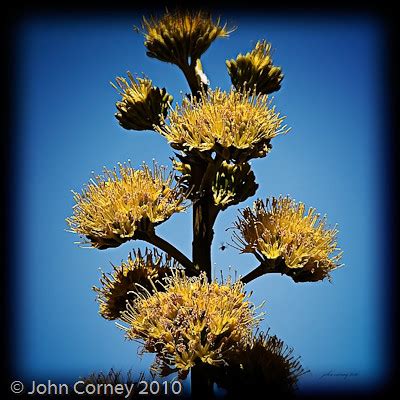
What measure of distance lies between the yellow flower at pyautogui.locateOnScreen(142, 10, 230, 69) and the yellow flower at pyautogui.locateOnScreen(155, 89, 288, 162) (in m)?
0.23

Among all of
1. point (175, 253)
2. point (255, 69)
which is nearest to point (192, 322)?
point (175, 253)

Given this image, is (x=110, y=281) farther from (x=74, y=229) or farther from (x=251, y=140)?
(x=251, y=140)

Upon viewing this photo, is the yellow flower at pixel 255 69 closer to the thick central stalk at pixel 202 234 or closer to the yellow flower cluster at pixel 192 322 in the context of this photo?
the thick central stalk at pixel 202 234

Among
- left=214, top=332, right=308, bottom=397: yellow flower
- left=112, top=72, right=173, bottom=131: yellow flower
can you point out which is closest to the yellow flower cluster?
left=214, top=332, right=308, bottom=397: yellow flower

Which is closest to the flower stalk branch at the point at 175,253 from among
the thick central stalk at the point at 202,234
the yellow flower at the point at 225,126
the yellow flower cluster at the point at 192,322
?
the thick central stalk at the point at 202,234

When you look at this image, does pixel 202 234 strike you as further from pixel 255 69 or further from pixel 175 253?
pixel 255 69

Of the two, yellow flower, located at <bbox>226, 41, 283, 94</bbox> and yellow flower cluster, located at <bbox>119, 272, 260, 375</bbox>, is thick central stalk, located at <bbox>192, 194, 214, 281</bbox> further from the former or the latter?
yellow flower, located at <bbox>226, 41, 283, 94</bbox>

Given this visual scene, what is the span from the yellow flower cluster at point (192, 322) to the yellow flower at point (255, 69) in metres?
0.77

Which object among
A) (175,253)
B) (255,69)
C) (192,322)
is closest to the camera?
(192,322)

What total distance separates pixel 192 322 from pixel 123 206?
45 centimetres

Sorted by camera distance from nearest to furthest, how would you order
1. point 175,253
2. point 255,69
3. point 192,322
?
point 192,322
point 175,253
point 255,69

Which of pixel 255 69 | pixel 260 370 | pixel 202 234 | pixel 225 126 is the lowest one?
pixel 260 370

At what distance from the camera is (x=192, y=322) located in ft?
7.64

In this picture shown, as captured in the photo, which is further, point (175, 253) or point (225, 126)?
point (175, 253)
